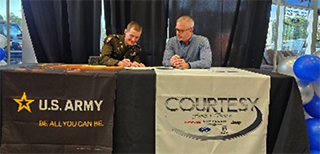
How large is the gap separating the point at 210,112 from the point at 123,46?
0.99 meters

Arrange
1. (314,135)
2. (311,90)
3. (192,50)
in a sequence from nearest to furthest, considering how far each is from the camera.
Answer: (314,135) → (311,90) → (192,50)

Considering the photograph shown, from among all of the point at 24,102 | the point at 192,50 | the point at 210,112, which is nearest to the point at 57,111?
the point at 24,102

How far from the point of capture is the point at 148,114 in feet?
5.32

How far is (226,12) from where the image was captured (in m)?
2.88

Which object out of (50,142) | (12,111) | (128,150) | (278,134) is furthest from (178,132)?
(12,111)

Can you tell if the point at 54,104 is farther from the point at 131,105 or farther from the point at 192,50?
the point at 192,50

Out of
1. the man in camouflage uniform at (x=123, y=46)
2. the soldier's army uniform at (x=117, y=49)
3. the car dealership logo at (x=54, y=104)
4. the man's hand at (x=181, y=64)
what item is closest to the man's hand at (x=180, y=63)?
the man's hand at (x=181, y=64)

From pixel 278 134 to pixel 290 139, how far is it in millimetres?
68

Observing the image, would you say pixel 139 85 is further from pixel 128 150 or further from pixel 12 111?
pixel 12 111

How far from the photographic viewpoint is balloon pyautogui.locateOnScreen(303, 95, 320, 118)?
1947mm

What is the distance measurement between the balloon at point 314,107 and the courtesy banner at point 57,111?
131 centimetres

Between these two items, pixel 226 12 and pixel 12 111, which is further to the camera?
pixel 226 12

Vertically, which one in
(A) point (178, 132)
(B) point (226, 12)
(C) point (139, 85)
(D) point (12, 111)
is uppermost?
(B) point (226, 12)

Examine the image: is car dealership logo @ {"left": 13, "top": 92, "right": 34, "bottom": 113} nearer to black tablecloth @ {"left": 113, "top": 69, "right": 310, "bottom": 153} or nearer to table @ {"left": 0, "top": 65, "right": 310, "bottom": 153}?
table @ {"left": 0, "top": 65, "right": 310, "bottom": 153}
